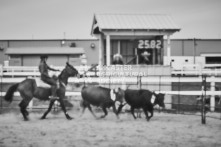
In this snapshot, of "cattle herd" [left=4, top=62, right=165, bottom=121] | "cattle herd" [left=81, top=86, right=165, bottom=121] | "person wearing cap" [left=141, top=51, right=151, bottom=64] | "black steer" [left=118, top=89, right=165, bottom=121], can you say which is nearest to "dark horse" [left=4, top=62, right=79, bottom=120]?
"cattle herd" [left=4, top=62, right=165, bottom=121]

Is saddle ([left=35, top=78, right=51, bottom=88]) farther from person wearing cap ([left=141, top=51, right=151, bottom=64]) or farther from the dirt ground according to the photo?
person wearing cap ([left=141, top=51, right=151, bottom=64])

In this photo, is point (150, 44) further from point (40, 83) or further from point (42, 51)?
point (42, 51)

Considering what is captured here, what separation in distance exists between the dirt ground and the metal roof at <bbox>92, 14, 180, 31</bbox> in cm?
439

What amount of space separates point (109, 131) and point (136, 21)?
24.3ft

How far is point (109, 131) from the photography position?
7.50 meters

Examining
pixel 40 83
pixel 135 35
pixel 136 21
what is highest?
pixel 136 21

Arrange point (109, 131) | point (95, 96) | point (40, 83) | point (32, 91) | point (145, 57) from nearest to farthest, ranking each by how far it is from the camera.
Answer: point (109, 131) → point (32, 91) → point (40, 83) → point (95, 96) → point (145, 57)

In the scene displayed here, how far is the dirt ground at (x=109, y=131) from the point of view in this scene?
6222mm

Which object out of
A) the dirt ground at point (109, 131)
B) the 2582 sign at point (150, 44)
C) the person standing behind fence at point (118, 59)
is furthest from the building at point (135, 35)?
the dirt ground at point (109, 131)

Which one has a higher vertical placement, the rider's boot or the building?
the building

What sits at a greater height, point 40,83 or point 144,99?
point 40,83

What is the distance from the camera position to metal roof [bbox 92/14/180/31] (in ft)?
43.0

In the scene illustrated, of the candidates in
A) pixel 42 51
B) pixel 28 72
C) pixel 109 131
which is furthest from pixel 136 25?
pixel 42 51

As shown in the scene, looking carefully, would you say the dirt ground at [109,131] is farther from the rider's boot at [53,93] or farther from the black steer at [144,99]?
the rider's boot at [53,93]
